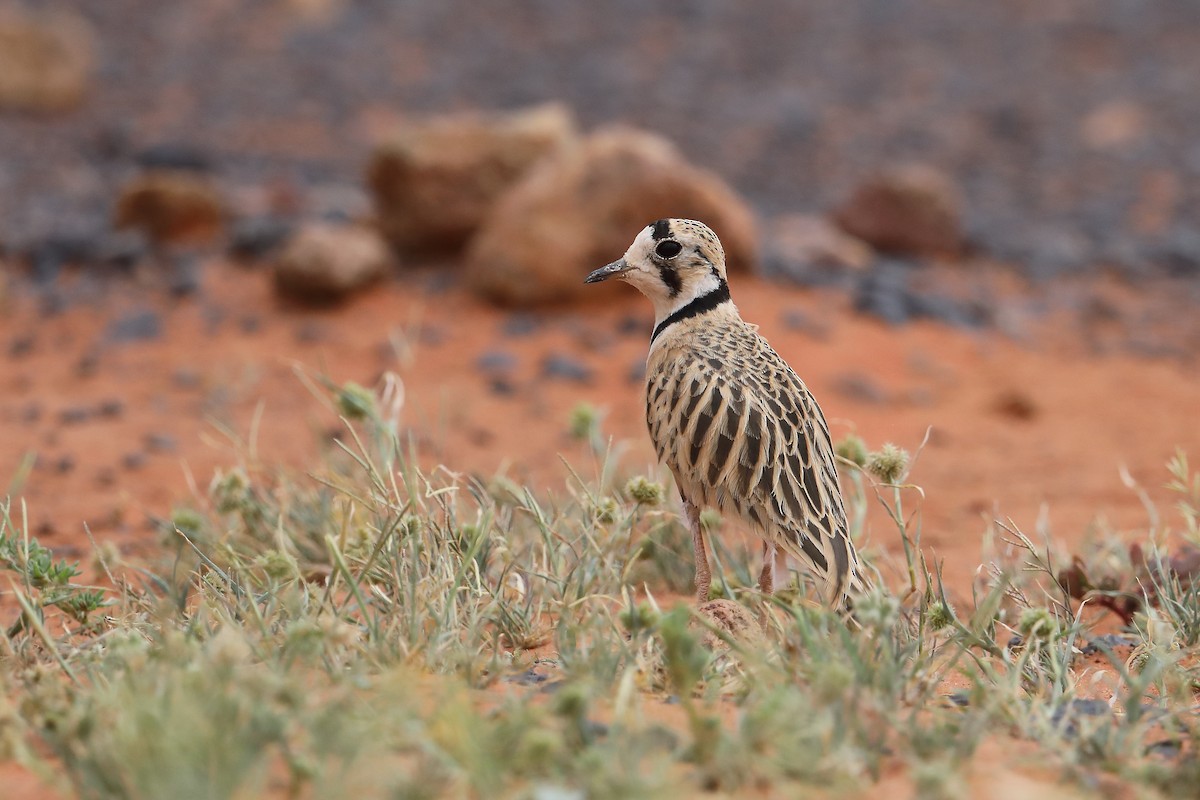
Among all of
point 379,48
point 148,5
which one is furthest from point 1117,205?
point 148,5

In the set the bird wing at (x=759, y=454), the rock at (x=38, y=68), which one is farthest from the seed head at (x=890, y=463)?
the rock at (x=38, y=68)

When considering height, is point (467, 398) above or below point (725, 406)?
below

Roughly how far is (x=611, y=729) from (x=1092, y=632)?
7.50ft

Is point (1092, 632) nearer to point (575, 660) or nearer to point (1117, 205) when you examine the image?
point (575, 660)

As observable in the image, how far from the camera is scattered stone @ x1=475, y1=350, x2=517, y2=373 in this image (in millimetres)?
8609

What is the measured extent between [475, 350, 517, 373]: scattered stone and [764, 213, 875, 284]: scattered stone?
7.67 feet

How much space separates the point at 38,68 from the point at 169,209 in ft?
17.7

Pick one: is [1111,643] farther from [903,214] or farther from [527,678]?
[903,214]

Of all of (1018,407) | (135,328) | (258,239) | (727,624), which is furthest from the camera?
(258,239)

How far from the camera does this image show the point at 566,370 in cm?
851

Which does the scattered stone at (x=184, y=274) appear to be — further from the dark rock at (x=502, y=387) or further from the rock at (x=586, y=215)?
the dark rock at (x=502, y=387)

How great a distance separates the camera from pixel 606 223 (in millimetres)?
8922

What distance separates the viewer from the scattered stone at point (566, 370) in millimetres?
8484

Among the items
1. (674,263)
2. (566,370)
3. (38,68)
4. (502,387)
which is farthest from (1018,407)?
(38,68)
